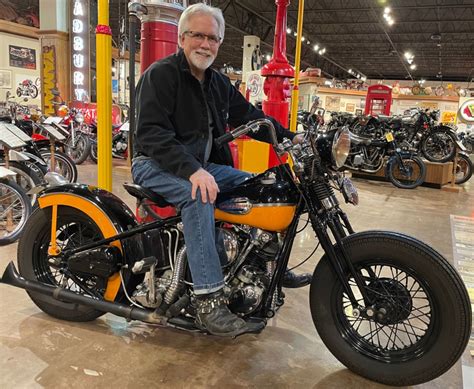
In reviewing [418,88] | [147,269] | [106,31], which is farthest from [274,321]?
[418,88]

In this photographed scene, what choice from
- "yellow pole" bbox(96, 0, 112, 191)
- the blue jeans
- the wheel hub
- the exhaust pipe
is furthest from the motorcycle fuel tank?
"yellow pole" bbox(96, 0, 112, 191)

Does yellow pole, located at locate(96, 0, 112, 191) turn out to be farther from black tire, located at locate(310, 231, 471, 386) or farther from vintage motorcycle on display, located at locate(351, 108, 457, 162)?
vintage motorcycle on display, located at locate(351, 108, 457, 162)

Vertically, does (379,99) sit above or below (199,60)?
above

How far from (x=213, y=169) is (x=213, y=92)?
1.33 feet

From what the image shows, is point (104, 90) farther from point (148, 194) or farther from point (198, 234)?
point (198, 234)

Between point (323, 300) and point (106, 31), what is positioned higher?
point (106, 31)

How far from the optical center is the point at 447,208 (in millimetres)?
6074

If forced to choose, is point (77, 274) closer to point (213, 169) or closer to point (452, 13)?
point (213, 169)

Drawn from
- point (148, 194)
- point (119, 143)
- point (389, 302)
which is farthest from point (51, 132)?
point (389, 302)

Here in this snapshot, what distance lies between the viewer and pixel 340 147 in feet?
5.98

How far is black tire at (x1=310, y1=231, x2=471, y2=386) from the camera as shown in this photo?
1760mm

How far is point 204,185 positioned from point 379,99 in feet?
39.5

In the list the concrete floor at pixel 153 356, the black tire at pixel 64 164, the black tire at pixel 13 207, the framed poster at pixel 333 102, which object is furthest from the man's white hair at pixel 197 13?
the framed poster at pixel 333 102

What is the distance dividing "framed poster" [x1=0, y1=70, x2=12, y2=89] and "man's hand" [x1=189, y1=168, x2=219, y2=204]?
11791 mm
